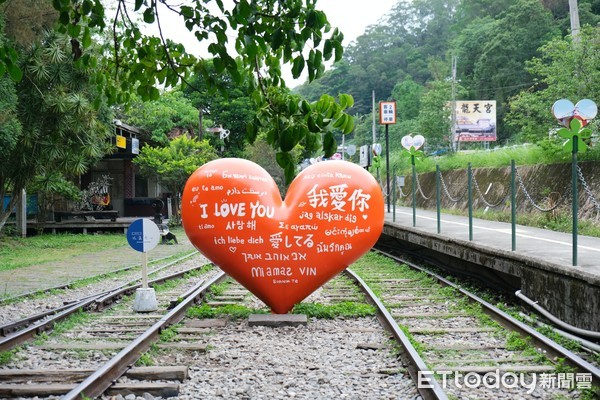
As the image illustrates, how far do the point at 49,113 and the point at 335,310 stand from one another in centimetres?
1232

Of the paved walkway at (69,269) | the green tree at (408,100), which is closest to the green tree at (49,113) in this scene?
the paved walkway at (69,269)

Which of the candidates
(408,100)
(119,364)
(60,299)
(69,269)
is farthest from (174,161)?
(408,100)

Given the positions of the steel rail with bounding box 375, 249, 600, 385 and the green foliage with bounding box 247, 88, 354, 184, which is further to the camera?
the steel rail with bounding box 375, 249, 600, 385

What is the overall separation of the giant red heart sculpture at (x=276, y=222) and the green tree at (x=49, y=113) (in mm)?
10351

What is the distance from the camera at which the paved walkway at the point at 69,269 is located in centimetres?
1196

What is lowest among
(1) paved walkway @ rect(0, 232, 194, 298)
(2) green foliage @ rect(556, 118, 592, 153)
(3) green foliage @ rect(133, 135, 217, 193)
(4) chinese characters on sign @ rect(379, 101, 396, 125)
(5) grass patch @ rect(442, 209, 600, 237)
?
(1) paved walkway @ rect(0, 232, 194, 298)

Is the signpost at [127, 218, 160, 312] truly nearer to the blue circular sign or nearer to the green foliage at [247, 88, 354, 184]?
the blue circular sign

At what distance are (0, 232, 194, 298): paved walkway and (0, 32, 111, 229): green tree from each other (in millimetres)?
3122

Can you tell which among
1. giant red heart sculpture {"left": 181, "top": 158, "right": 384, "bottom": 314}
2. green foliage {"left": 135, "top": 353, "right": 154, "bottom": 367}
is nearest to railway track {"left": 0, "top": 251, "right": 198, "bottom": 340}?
green foliage {"left": 135, "top": 353, "right": 154, "bottom": 367}

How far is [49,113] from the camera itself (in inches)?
685

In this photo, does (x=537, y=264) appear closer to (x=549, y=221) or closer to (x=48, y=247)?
(x=549, y=221)

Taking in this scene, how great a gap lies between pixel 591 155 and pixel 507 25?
3283cm

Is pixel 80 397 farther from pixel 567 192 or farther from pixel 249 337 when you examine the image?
pixel 567 192

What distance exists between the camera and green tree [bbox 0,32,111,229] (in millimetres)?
16906
